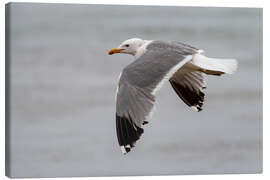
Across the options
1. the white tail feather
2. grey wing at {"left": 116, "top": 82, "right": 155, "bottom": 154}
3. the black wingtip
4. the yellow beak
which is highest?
the yellow beak

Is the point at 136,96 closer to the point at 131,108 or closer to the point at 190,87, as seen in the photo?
the point at 131,108

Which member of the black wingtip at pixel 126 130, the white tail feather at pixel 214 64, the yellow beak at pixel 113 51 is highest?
the yellow beak at pixel 113 51

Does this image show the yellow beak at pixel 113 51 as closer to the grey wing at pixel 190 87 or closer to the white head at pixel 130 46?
the white head at pixel 130 46

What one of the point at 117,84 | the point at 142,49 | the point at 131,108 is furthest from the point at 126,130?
the point at 142,49

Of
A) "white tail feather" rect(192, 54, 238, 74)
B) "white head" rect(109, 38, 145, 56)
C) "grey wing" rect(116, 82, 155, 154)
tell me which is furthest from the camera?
"white head" rect(109, 38, 145, 56)

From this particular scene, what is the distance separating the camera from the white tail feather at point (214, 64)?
6.06 meters

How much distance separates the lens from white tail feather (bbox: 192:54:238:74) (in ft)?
19.9

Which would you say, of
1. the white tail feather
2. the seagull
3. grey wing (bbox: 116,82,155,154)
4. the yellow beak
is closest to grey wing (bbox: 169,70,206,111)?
the seagull

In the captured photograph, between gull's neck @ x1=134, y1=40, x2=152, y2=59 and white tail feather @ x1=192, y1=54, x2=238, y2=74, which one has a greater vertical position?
gull's neck @ x1=134, y1=40, x2=152, y2=59

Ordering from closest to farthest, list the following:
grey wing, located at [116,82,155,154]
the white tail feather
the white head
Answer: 1. grey wing, located at [116,82,155,154]
2. the white tail feather
3. the white head

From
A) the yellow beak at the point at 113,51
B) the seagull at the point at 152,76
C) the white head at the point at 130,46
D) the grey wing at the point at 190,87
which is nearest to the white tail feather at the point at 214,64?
the seagull at the point at 152,76

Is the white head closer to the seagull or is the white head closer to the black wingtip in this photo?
the seagull

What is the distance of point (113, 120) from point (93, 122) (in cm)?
17

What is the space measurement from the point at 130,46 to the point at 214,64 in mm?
737
